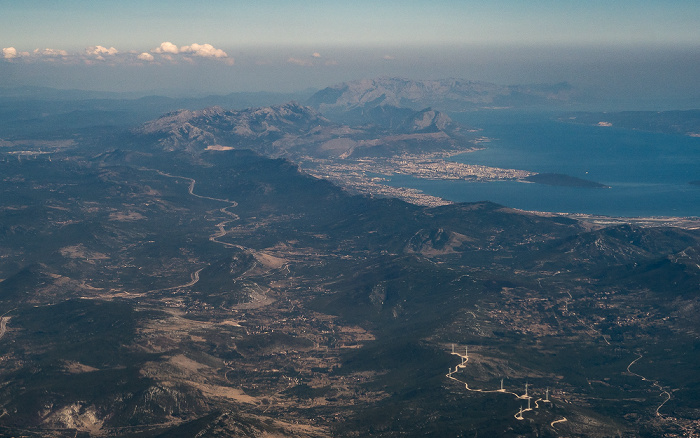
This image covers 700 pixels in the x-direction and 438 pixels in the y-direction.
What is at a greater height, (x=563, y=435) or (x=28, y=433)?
(x=563, y=435)

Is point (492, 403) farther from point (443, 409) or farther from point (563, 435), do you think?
point (563, 435)

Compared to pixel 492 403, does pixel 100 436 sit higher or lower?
lower

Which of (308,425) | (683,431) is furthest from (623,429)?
(308,425)

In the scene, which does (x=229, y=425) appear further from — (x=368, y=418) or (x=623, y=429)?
(x=623, y=429)

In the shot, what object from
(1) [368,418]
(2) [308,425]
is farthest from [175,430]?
(1) [368,418]

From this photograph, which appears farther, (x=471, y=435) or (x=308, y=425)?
(x=308, y=425)

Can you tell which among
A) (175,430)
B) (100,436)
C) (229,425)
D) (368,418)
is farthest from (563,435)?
(100,436)

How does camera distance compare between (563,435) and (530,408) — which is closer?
(563,435)
